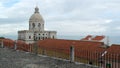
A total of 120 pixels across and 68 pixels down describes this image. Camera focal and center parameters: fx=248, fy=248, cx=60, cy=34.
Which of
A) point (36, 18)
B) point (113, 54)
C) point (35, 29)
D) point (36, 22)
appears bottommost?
point (113, 54)

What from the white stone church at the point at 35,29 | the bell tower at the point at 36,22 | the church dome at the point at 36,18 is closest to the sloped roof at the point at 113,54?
the bell tower at the point at 36,22

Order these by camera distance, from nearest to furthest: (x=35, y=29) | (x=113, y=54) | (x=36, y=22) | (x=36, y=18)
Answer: (x=113, y=54) → (x=36, y=22) → (x=36, y=18) → (x=35, y=29)

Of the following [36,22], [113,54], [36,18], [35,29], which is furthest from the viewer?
[35,29]

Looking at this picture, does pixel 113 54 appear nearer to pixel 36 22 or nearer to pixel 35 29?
pixel 36 22

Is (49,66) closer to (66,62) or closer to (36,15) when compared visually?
(66,62)

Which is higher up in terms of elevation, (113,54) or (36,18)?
(36,18)

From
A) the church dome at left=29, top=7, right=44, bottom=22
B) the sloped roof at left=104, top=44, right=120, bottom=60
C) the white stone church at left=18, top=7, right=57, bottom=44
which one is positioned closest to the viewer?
the sloped roof at left=104, top=44, right=120, bottom=60

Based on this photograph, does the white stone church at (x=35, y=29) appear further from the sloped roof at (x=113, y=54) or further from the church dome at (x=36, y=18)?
the sloped roof at (x=113, y=54)

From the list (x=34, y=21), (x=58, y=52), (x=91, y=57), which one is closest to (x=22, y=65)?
(x=91, y=57)

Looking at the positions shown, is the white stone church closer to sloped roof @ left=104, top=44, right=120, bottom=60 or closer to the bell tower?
the bell tower

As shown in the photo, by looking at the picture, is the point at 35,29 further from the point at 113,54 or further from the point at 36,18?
the point at 113,54

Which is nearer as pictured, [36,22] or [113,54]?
[113,54]

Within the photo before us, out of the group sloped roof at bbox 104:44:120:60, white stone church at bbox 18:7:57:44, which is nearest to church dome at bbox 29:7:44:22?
white stone church at bbox 18:7:57:44

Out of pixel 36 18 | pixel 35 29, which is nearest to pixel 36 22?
pixel 36 18
